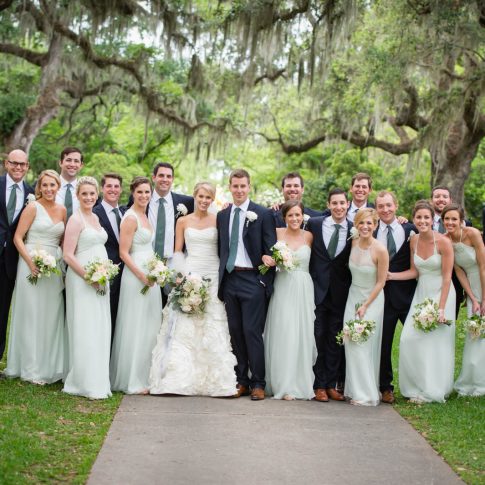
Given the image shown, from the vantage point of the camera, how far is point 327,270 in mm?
8023

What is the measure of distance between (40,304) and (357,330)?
10.5 feet

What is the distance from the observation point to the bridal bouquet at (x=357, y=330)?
301 inches

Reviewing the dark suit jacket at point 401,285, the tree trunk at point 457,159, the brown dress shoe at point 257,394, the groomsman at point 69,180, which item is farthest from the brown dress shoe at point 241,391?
the tree trunk at point 457,159

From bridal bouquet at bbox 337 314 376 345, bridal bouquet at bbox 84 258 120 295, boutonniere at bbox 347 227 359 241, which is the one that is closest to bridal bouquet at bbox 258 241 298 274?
boutonniere at bbox 347 227 359 241

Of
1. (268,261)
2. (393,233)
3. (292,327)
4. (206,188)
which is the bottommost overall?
(292,327)

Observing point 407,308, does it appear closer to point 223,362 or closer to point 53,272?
point 223,362

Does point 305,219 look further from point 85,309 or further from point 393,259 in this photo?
point 85,309

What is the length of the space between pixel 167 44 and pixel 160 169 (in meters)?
9.72

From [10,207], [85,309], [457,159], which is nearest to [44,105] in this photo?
[457,159]

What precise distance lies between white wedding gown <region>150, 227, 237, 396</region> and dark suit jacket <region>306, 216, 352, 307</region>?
98 centimetres

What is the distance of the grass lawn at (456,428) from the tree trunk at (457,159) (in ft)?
32.2

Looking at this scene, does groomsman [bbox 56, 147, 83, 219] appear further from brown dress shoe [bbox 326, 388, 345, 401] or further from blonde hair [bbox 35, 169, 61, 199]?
brown dress shoe [bbox 326, 388, 345, 401]

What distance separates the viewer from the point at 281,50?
650 inches

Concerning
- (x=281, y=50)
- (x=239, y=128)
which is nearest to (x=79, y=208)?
(x=281, y=50)
